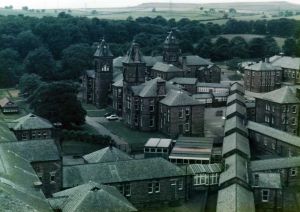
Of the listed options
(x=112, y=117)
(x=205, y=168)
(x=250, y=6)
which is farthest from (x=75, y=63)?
(x=250, y=6)

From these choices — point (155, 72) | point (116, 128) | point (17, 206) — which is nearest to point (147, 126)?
point (116, 128)

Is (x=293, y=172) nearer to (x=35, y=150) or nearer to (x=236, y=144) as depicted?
(x=236, y=144)

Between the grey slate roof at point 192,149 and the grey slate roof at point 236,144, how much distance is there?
1747 millimetres

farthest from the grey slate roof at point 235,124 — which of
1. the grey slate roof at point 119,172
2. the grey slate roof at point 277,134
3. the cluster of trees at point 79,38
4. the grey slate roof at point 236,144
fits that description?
the cluster of trees at point 79,38

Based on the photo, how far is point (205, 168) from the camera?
4934 cm

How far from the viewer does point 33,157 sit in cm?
4356

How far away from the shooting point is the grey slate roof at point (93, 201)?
34000 mm

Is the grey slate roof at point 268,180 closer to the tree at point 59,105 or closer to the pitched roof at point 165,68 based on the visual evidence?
the tree at point 59,105

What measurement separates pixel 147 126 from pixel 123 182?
1134 inches

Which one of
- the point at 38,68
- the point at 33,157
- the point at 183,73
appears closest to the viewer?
the point at 33,157

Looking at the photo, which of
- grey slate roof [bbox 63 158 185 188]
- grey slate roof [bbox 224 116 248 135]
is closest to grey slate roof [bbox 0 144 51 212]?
grey slate roof [bbox 63 158 185 188]

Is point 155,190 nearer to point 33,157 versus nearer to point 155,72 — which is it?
point 33,157

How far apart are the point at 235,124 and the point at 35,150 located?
2681 cm

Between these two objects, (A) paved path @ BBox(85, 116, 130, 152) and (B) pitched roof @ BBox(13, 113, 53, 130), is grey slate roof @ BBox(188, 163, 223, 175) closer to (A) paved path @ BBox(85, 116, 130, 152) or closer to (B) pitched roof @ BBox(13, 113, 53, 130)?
(A) paved path @ BBox(85, 116, 130, 152)
